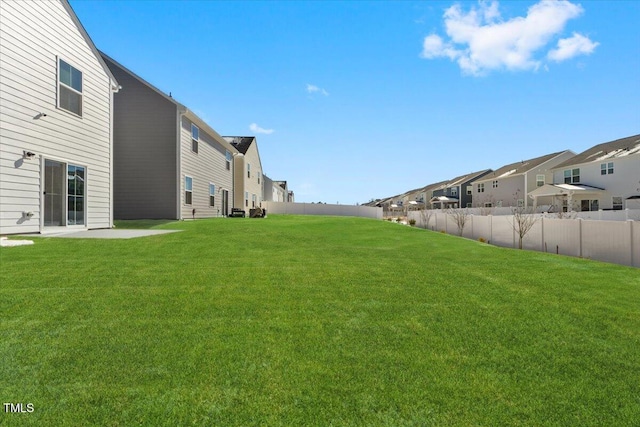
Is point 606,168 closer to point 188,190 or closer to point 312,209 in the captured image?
point 312,209

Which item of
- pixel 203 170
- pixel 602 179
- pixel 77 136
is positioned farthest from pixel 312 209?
pixel 77 136

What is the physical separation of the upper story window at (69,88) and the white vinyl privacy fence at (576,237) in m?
16.5

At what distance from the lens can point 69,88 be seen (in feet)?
38.1

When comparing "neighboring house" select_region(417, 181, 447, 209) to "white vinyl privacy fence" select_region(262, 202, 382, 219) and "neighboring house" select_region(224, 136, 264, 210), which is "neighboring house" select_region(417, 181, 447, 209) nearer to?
"white vinyl privacy fence" select_region(262, 202, 382, 219)

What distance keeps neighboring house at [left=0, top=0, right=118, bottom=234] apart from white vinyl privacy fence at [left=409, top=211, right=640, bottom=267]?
1593 centimetres

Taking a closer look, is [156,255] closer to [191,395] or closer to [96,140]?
[191,395]

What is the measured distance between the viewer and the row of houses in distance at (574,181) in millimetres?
27734

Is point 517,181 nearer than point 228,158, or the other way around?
point 228,158

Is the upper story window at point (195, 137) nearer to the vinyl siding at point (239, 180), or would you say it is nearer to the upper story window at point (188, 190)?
the upper story window at point (188, 190)

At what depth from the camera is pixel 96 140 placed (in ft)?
42.2

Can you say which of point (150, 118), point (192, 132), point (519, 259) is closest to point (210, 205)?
point (192, 132)

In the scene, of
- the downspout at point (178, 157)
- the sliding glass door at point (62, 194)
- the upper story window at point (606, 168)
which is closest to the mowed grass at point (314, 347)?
the sliding glass door at point (62, 194)

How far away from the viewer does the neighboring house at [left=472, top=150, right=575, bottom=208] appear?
38.8 meters

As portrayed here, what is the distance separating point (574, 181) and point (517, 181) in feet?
25.2
